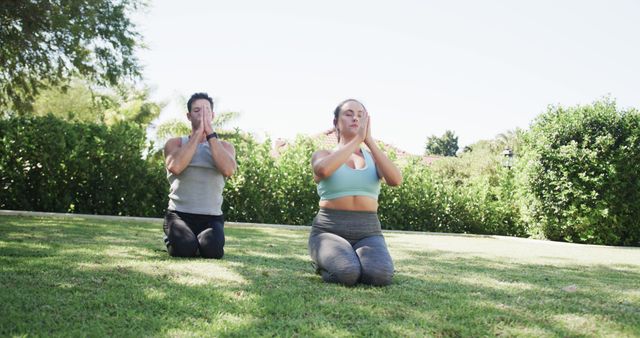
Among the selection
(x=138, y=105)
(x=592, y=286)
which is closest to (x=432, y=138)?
(x=138, y=105)

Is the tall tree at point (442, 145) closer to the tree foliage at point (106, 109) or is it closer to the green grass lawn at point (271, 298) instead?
the tree foliage at point (106, 109)

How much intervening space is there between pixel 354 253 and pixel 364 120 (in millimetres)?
1209

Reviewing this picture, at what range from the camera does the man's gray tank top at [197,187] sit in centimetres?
572

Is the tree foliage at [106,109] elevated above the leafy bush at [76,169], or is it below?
above

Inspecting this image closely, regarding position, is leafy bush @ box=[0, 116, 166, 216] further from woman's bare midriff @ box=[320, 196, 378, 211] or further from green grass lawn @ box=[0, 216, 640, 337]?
woman's bare midriff @ box=[320, 196, 378, 211]

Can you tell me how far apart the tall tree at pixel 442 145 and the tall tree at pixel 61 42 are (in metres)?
74.0

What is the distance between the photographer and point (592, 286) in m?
5.04

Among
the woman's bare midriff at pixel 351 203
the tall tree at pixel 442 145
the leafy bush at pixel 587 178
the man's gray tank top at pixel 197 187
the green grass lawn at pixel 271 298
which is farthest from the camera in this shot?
the tall tree at pixel 442 145

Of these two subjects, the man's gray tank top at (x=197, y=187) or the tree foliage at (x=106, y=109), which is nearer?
the man's gray tank top at (x=197, y=187)

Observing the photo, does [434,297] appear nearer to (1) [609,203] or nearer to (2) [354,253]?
(2) [354,253]

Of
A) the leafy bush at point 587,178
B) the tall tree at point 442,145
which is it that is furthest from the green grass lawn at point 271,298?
the tall tree at point 442,145

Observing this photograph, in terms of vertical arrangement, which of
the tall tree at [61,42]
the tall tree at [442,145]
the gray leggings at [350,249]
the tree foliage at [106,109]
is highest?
the tall tree at [442,145]

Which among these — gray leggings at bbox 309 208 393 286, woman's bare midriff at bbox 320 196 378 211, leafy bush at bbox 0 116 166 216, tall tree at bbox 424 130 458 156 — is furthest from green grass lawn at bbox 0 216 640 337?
tall tree at bbox 424 130 458 156

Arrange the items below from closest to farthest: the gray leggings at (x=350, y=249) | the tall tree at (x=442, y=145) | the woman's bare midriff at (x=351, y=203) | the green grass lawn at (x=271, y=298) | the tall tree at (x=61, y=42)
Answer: the green grass lawn at (x=271, y=298) → the gray leggings at (x=350, y=249) → the woman's bare midriff at (x=351, y=203) → the tall tree at (x=61, y=42) → the tall tree at (x=442, y=145)
